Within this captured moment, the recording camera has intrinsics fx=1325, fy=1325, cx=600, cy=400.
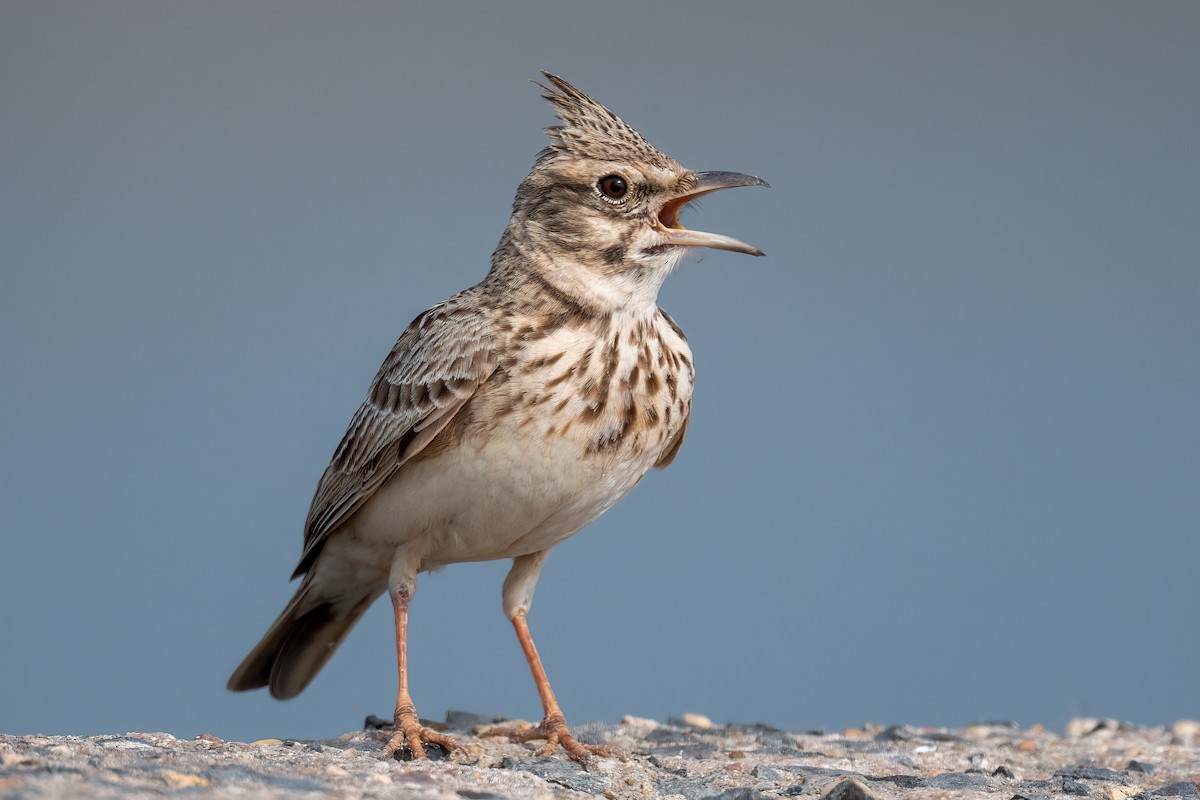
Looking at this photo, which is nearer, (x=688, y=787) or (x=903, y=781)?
(x=688, y=787)

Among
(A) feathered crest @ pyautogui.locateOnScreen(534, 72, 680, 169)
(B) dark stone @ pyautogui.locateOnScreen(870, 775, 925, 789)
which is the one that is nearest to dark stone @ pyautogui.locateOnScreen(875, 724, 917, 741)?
(B) dark stone @ pyautogui.locateOnScreen(870, 775, 925, 789)

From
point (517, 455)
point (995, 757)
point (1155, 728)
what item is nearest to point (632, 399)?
point (517, 455)

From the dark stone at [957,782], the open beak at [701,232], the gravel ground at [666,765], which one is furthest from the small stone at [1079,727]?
the open beak at [701,232]

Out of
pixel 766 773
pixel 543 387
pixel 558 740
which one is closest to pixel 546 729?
pixel 558 740

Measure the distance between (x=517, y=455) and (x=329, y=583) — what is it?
2057 mm

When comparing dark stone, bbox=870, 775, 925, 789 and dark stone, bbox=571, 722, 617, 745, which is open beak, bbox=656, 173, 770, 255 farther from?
dark stone, bbox=571, 722, 617, 745

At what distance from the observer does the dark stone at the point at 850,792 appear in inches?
234

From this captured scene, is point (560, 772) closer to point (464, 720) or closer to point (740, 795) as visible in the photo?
point (740, 795)

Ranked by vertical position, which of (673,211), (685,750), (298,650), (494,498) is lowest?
(685,750)

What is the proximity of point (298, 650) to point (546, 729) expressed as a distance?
1.90m

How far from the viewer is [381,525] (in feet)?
23.2

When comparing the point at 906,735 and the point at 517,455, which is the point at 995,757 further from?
the point at 517,455

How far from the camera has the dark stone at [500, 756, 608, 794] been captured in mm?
6168

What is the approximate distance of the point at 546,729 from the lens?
7125 mm
